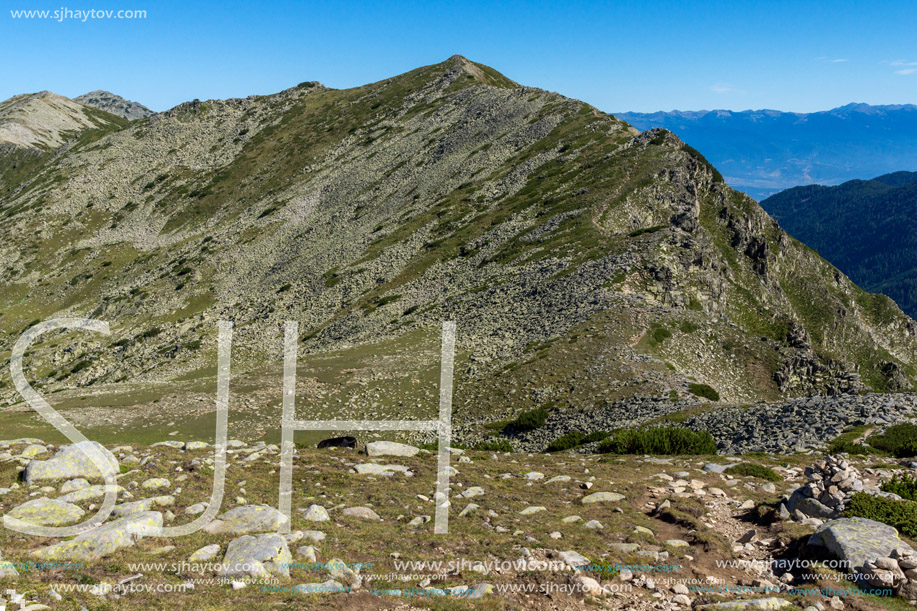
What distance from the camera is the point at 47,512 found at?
44.1 feet

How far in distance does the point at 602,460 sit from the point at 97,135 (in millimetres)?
214342

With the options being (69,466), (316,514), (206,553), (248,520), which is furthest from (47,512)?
(316,514)

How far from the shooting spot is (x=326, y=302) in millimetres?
80062

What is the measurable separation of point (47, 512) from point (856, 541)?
1968 centimetres

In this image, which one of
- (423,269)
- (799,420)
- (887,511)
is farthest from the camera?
(423,269)

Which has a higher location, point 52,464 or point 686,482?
point 52,464

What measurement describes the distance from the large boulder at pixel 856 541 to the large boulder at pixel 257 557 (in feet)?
42.5

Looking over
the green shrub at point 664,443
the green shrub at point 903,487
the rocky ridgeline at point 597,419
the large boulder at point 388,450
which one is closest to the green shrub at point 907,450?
the green shrub at point 903,487

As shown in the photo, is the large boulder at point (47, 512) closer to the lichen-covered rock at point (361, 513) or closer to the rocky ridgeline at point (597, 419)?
the lichen-covered rock at point (361, 513)

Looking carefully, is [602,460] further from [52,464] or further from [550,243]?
[550,243]

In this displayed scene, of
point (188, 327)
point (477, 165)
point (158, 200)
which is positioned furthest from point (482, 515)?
point (158, 200)

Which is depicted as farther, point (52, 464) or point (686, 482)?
point (686, 482)

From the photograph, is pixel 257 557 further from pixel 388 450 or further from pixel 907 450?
pixel 907 450

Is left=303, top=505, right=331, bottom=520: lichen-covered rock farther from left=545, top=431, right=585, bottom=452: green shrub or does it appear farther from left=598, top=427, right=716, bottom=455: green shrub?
left=545, top=431, right=585, bottom=452: green shrub
